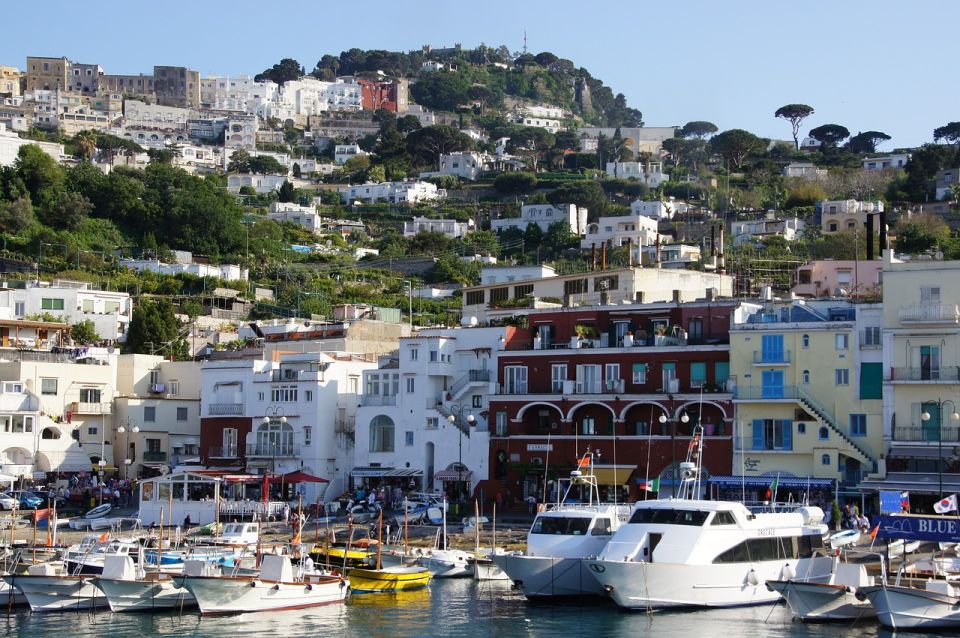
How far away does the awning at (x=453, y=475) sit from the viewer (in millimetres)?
61312

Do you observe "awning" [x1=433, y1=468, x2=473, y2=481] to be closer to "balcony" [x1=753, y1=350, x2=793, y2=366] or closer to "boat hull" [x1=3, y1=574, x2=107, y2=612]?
"balcony" [x1=753, y1=350, x2=793, y2=366]

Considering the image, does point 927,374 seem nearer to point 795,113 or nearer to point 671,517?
point 671,517

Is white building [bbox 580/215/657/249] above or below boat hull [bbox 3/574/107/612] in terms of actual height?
above

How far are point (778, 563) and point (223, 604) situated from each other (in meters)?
15.4

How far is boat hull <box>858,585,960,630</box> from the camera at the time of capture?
121ft

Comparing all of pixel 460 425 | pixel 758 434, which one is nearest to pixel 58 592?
pixel 460 425

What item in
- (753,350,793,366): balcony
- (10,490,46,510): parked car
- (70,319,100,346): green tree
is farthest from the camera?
(70,319,100,346): green tree

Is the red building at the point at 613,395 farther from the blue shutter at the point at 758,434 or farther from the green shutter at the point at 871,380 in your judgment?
the green shutter at the point at 871,380

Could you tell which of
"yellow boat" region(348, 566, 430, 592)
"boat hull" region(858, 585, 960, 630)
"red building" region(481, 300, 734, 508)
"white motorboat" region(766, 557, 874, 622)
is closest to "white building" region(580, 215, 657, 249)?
"red building" region(481, 300, 734, 508)

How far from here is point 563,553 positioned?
145 ft

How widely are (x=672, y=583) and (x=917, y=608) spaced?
654cm

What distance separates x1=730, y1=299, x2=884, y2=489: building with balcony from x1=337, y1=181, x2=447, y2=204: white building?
109825 mm

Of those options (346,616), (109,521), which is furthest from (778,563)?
(109,521)

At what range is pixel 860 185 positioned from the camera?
151875 millimetres
